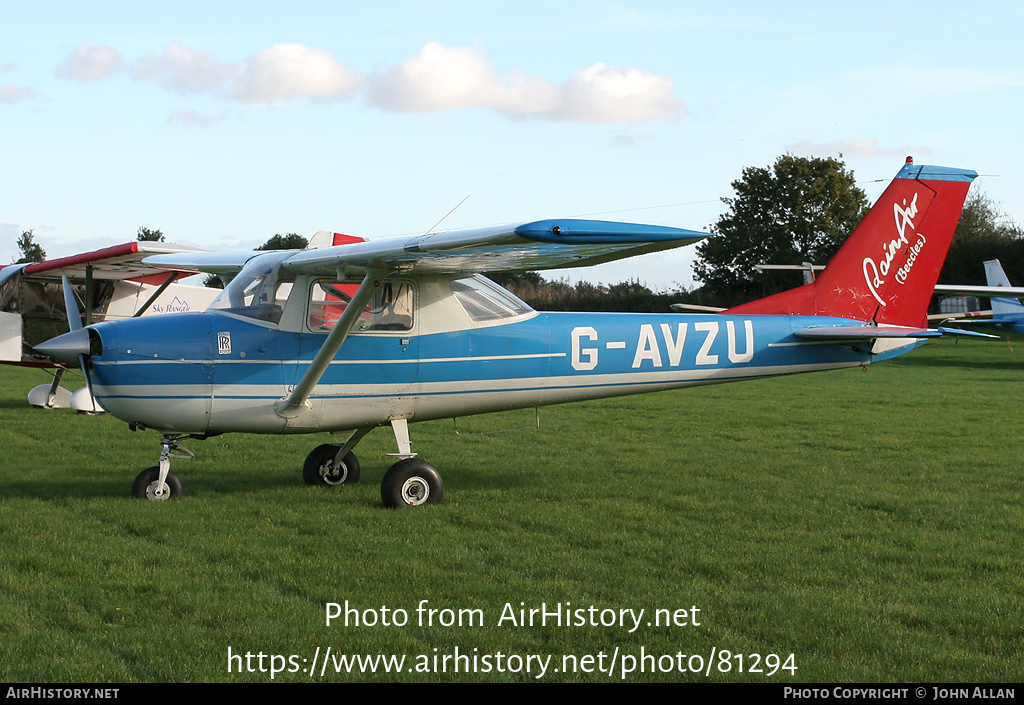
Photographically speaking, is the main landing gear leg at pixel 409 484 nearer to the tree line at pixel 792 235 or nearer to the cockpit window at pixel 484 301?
the cockpit window at pixel 484 301

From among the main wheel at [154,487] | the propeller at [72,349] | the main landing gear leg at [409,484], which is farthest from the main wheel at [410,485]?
the propeller at [72,349]

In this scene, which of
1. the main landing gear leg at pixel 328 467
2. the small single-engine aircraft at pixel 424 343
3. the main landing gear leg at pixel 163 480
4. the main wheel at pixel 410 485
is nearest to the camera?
the small single-engine aircraft at pixel 424 343

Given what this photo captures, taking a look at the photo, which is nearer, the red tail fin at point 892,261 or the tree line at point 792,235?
the red tail fin at point 892,261

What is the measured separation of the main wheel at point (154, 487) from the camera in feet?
28.0

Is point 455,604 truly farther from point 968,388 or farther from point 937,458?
point 968,388

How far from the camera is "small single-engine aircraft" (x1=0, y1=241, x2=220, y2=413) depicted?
1658cm

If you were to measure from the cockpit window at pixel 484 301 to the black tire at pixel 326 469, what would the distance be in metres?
2.03

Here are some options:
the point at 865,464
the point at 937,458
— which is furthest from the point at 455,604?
the point at 937,458

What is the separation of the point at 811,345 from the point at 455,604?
18.6 feet

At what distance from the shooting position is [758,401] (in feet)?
58.5

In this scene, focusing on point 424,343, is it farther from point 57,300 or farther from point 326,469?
point 57,300

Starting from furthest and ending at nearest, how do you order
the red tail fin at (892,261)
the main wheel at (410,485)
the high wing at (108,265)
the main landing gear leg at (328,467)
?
the high wing at (108,265)
the red tail fin at (892,261)
the main landing gear leg at (328,467)
the main wheel at (410,485)

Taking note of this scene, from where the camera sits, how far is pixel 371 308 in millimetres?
8523

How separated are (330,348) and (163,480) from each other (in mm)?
2069
